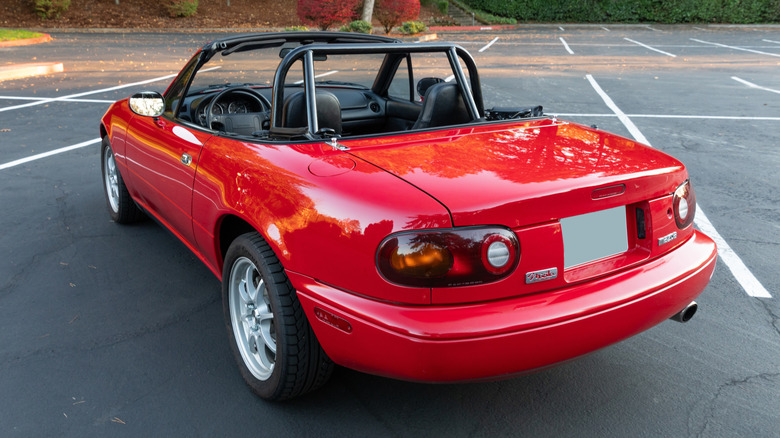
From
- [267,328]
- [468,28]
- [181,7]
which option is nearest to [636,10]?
[468,28]

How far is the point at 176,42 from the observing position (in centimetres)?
2252

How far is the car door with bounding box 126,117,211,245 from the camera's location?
310cm

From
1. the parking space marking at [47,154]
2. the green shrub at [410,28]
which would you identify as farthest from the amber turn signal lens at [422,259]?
the green shrub at [410,28]

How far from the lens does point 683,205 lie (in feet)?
8.42

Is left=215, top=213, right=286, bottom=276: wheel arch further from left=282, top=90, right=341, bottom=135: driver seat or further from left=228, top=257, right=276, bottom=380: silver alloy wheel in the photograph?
left=282, top=90, right=341, bottom=135: driver seat

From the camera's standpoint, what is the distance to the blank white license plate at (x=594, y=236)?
216 cm

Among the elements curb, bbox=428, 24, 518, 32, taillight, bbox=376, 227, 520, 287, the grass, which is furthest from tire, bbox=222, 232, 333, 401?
curb, bbox=428, 24, 518, 32

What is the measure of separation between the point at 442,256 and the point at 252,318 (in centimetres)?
A: 115

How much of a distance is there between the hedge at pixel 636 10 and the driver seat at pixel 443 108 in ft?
127

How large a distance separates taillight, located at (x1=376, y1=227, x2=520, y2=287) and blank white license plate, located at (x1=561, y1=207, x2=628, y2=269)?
11.0 inches

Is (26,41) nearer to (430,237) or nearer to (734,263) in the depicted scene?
(734,263)

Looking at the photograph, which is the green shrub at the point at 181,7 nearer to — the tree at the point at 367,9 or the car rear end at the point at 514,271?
the tree at the point at 367,9

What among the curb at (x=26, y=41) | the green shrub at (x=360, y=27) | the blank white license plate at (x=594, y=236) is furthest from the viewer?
the green shrub at (x=360, y=27)

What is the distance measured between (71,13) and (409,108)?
1299 inches
